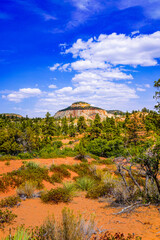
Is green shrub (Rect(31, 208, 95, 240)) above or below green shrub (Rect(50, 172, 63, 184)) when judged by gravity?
above

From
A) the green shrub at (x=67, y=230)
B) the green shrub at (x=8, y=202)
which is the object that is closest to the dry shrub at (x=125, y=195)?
the green shrub at (x=67, y=230)

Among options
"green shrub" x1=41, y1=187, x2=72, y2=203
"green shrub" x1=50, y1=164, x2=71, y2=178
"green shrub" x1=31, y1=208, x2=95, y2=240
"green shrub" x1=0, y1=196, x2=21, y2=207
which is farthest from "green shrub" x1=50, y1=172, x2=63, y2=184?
"green shrub" x1=31, y1=208, x2=95, y2=240

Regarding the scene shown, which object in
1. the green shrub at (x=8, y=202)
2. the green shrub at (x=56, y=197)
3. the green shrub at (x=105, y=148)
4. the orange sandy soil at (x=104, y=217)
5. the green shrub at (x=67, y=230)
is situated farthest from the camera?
the green shrub at (x=105, y=148)

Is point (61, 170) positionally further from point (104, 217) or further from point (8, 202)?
point (104, 217)

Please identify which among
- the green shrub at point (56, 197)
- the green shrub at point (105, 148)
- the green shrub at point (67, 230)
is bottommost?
the green shrub at point (105, 148)

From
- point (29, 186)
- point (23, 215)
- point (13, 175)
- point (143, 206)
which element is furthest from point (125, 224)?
point (13, 175)

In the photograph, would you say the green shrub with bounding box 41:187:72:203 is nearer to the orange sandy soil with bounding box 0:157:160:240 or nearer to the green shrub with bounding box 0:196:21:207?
the orange sandy soil with bounding box 0:157:160:240

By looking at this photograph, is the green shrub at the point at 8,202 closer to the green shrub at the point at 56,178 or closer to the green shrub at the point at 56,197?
the green shrub at the point at 56,197

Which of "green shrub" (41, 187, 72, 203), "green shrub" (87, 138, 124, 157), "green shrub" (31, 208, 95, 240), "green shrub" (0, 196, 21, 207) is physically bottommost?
"green shrub" (87, 138, 124, 157)

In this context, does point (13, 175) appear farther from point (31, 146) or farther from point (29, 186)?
point (31, 146)

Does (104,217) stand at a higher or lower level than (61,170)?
higher

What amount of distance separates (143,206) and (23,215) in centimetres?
390

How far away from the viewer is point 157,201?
5574 millimetres

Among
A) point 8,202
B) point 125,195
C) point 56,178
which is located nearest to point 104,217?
point 125,195
